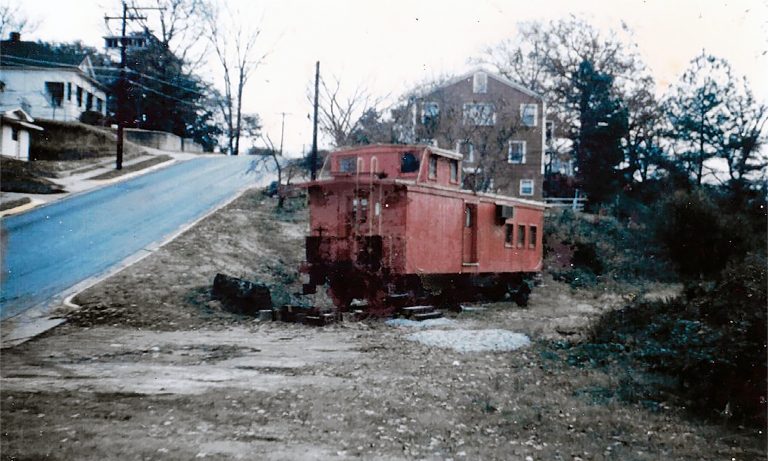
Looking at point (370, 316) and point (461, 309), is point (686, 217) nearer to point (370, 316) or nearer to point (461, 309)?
point (461, 309)

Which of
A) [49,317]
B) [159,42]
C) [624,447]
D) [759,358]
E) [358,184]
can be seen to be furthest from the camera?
[159,42]

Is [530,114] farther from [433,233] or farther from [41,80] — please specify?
[41,80]

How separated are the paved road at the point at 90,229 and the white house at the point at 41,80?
1475 cm

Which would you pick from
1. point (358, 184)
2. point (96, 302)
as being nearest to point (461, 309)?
point (358, 184)

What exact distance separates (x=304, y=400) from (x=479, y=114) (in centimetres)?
2892

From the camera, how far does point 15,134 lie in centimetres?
3114

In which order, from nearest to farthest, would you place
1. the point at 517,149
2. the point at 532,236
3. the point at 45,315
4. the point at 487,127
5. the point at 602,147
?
the point at 45,315 < the point at 532,236 < the point at 487,127 < the point at 602,147 < the point at 517,149

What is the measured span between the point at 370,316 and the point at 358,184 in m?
3.39

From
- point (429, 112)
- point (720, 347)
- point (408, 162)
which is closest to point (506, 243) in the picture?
point (408, 162)

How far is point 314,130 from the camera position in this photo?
27547 mm

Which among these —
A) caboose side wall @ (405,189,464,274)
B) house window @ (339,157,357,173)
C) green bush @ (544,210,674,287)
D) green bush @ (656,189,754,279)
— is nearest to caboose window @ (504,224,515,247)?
caboose side wall @ (405,189,464,274)

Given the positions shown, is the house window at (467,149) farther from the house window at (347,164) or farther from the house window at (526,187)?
the house window at (347,164)

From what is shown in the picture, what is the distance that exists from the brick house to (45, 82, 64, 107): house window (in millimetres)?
24588

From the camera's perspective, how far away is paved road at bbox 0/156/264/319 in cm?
1395
